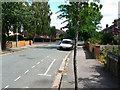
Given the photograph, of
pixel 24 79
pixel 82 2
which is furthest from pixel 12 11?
pixel 82 2

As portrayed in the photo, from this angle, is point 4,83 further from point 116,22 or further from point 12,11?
point 12,11

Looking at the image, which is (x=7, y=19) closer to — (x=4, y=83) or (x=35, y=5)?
(x=4, y=83)

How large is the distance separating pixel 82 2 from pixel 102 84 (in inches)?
136

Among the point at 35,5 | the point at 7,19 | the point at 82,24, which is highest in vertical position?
the point at 35,5

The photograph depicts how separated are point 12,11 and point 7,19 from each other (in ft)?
4.53

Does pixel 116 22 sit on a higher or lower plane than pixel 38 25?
lower

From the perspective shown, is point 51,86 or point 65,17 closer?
point 65,17

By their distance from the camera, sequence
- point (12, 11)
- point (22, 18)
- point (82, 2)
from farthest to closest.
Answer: point (22, 18), point (12, 11), point (82, 2)

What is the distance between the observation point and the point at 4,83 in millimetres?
5820

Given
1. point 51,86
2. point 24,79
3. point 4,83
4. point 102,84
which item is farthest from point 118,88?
point 4,83

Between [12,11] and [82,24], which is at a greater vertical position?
[12,11]

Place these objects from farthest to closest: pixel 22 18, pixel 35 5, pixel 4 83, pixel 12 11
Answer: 1. pixel 35 5
2. pixel 22 18
3. pixel 12 11
4. pixel 4 83

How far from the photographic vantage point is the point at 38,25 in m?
41.7

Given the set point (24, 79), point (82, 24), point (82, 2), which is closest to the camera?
point (82, 2)
